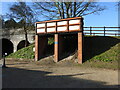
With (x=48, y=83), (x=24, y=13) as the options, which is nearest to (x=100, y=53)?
(x=48, y=83)

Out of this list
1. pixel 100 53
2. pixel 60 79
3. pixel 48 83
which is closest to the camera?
pixel 48 83

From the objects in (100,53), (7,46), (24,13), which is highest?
(24,13)

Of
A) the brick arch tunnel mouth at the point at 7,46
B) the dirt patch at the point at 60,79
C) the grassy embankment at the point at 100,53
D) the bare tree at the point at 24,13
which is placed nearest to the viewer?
the dirt patch at the point at 60,79

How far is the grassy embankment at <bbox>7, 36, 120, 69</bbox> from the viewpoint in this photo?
1180 centimetres

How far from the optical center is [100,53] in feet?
44.1

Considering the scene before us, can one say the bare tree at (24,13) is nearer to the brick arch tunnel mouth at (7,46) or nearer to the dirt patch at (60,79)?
the brick arch tunnel mouth at (7,46)

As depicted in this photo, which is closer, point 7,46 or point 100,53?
point 100,53

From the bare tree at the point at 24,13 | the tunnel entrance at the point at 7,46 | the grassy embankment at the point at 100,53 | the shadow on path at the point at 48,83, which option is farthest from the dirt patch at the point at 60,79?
the tunnel entrance at the point at 7,46

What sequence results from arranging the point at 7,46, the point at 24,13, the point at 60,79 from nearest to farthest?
the point at 60,79
the point at 24,13
the point at 7,46

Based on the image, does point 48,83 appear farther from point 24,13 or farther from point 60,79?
point 24,13

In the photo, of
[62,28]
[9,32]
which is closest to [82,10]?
[62,28]

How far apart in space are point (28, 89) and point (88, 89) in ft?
7.89

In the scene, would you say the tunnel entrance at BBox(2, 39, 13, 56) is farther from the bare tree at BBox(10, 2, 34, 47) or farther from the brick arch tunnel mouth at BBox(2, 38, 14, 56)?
the bare tree at BBox(10, 2, 34, 47)

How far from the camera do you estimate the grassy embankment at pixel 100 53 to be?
1180cm
